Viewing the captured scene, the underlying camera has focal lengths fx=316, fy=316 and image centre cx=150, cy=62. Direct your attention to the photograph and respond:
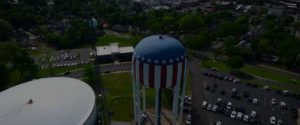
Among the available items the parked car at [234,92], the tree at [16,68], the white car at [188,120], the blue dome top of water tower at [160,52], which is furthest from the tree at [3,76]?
the parked car at [234,92]

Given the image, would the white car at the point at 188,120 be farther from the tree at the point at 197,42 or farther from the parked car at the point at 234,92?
the tree at the point at 197,42

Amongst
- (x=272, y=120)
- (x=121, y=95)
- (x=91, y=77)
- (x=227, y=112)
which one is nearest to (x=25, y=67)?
(x=91, y=77)

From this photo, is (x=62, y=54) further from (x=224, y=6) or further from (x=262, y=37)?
(x=224, y=6)

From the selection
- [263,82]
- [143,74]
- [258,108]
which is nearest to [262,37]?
[263,82]

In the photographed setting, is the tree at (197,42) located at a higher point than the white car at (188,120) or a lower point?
higher

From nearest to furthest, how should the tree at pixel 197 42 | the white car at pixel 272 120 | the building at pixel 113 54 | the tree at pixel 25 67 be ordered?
the white car at pixel 272 120
the tree at pixel 25 67
the building at pixel 113 54
the tree at pixel 197 42

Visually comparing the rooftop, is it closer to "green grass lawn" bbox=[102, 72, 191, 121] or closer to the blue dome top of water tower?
"green grass lawn" bbox=[102, 72, 191, 121]

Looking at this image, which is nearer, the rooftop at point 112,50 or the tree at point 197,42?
the rooftop at point 112,50
